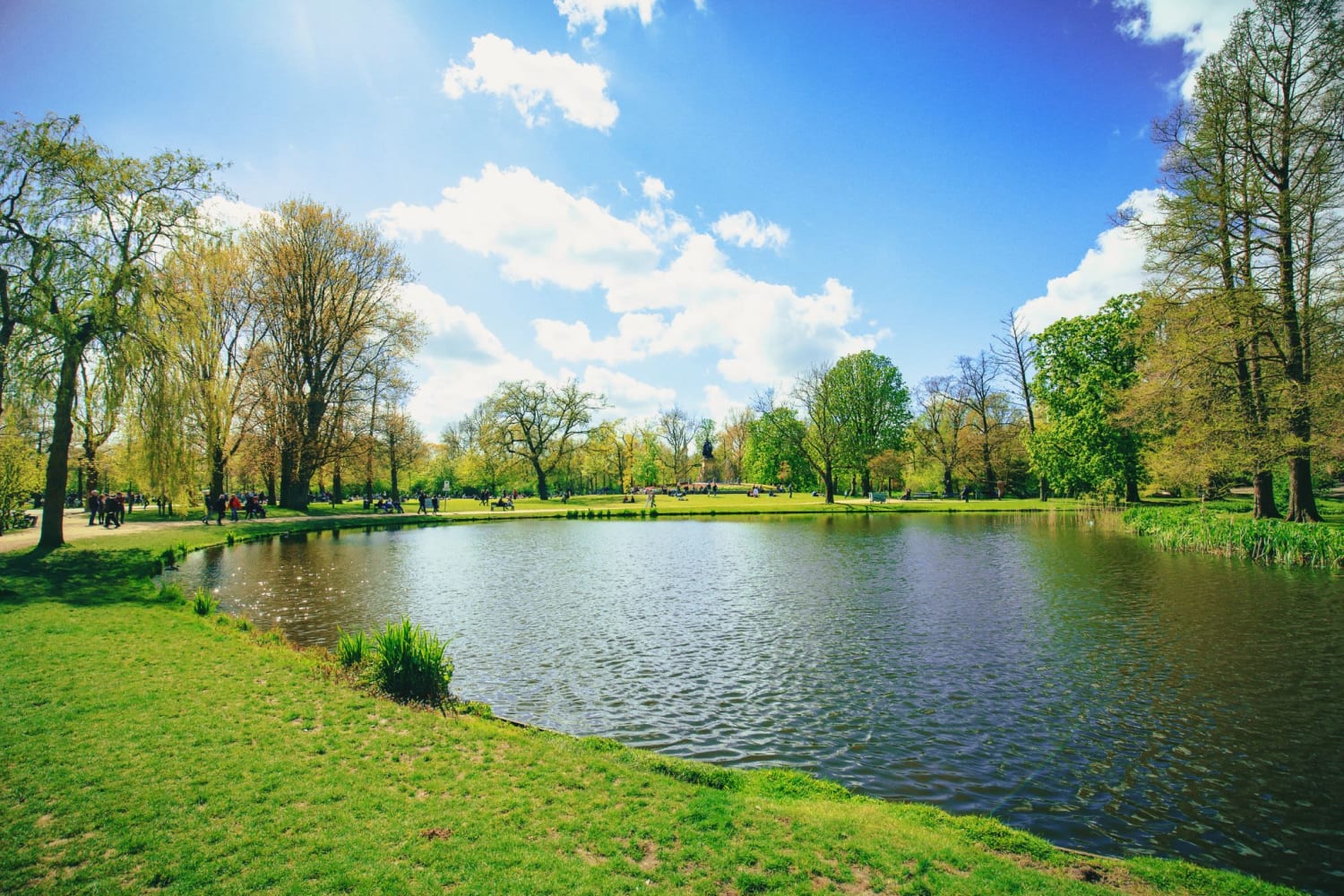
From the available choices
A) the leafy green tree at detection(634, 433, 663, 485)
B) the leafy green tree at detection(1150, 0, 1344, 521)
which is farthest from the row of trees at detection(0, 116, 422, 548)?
the leafy green tree at detection(634, 433, 663, 485)

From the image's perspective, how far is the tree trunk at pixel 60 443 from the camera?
18281 millimetres

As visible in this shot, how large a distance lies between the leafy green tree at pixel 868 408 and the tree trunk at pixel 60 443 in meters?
53.5

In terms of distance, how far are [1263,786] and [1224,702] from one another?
286 cm

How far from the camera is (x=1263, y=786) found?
22.5ft

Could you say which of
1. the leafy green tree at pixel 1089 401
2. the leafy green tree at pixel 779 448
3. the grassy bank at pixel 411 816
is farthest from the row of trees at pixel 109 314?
the leafy green tree at pixel 779 448

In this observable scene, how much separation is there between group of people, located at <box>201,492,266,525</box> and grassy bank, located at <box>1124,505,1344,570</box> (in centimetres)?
4595

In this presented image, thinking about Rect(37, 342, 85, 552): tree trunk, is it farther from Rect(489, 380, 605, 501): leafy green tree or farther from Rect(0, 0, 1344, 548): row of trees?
Rect(489, 380, 605, 501): leafy green tree

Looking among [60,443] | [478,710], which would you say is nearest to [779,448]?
[60,443]

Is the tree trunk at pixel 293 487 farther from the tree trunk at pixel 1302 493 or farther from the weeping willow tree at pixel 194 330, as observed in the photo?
the tree trunk at pixel 1302 493

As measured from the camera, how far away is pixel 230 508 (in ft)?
121

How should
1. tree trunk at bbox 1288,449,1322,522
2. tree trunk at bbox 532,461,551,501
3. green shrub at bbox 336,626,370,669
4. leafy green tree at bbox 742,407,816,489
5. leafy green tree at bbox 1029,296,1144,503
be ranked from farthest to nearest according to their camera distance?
1. tree trunk at bbox 532,461,551,501
2. leafy green tree at bbox 742,407,816,489
3. leafy green tree at bbox 1029,296,1144,503
4. tree trunk at bbox 1288,449,1322,522
5. green shrub at bbox 336,626,370,669

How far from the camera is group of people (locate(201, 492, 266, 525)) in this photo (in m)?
35.2

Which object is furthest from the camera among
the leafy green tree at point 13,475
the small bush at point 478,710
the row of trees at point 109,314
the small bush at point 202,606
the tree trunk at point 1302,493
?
the leafy green tree at point 13,475

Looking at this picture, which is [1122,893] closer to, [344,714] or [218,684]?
[344,714]
